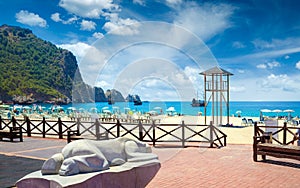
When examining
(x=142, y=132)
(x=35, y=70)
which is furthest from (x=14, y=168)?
(x=35, y=70)

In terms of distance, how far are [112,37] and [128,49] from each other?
0.80 metres

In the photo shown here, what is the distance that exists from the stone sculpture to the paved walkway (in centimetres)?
120

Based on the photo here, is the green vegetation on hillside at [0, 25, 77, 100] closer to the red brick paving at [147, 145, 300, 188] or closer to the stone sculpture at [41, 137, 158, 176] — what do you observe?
the red brick paving at [147, 145, 300, 188]

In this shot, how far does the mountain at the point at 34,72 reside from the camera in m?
70.2

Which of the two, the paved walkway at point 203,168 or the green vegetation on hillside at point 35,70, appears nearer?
the paved walkway at point 203,168

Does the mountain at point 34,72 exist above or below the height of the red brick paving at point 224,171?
above

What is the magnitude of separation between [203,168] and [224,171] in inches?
22.7

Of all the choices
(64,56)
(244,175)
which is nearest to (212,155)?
(244,175)

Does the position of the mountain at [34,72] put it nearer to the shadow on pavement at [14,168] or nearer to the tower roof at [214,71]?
the tower roof at [214,71]

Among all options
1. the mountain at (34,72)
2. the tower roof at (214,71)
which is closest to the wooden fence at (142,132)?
the tower roof at (214,71)

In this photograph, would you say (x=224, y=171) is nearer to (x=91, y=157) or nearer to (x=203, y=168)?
(x=203, y=168)

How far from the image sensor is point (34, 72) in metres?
76.4

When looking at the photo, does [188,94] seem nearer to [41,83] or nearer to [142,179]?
[142,179]

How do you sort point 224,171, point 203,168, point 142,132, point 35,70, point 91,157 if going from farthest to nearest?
1. point 35,70
2. point 142,132
3. point 203,168
4. point 224,171
5. point 91,157
